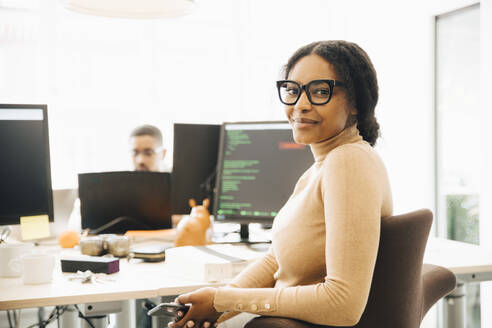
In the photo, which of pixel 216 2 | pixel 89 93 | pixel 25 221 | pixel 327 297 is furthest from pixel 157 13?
pixel 216 2

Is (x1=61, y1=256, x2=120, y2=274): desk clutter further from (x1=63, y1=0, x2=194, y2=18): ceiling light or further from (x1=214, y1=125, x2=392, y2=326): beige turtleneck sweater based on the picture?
(x1=63, y1=0, x2=194, y2=18): ceiling light

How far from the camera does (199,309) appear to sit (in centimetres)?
119

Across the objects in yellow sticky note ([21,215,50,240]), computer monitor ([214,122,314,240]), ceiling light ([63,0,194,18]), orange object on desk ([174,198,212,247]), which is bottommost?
orange object on desk ([174,198,212,247])

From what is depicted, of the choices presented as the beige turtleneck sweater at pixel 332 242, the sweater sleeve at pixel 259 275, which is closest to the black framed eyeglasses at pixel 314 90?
the beige turtleneck sweater at pixel 332 242

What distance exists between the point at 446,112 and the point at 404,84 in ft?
1.56

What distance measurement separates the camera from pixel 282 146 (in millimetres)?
2043

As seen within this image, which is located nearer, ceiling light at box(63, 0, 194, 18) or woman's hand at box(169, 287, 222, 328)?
woman's hand at box(169, 287, 222, 328)

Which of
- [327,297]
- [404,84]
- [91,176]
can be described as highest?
[404,84]

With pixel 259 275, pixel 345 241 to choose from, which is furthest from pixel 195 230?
pixel 345 241

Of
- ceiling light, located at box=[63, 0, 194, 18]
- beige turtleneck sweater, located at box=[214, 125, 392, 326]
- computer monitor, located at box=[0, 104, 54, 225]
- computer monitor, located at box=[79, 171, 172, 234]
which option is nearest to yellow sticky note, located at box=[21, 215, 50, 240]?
computer monitor, located at box=[0, 104, 54, 225]

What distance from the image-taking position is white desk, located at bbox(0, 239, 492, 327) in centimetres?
139

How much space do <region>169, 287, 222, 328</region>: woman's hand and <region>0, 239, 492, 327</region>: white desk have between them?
29 cm

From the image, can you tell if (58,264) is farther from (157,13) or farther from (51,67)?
(51,67)

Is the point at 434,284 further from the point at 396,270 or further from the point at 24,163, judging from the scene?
the point at 24,163
